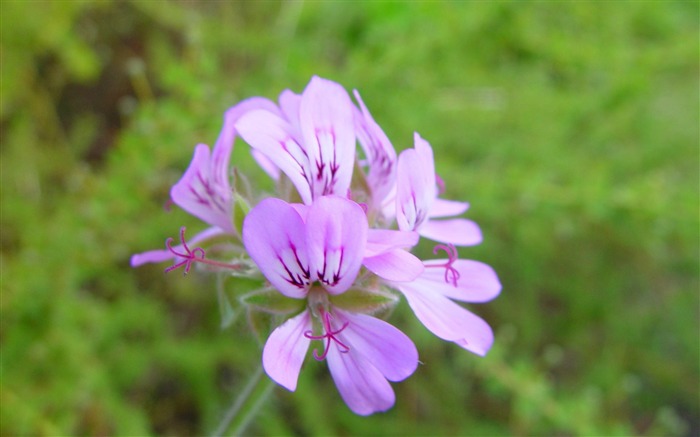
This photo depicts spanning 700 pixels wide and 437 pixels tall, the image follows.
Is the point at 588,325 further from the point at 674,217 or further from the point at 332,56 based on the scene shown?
the point at 332,56

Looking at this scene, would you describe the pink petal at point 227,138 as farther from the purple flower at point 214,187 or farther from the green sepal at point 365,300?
the green sepal at point 365,300

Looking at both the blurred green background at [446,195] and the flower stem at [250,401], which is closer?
the flower stem at [250,401]

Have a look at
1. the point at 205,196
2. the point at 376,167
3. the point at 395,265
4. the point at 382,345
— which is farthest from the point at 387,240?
the point at 205,196

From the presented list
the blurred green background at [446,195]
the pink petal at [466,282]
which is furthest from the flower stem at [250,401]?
the blurred green background at [446,195]

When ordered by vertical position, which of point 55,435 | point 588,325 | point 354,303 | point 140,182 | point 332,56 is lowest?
point 55,435

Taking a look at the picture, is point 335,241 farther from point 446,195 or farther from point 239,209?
point 446,195

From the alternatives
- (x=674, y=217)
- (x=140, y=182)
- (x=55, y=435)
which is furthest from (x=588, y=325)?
(x=55, y=435)
